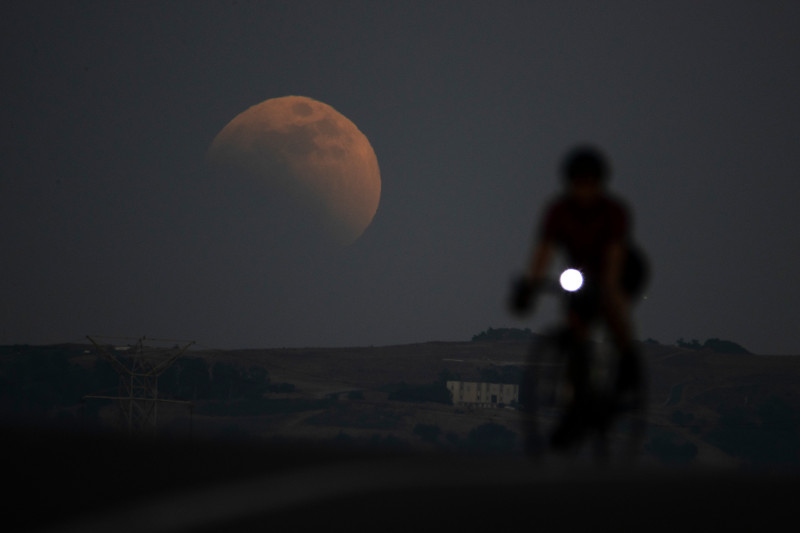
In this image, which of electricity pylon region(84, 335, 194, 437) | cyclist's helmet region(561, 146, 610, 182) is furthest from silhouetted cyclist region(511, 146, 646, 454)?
electricity pylon region(84, 335, 194, 437)

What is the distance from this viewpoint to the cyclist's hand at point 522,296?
8711mm

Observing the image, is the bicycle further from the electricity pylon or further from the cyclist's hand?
the electricity pylon

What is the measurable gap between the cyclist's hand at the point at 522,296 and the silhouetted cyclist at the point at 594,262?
1.07 ft

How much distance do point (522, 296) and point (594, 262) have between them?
2.25ft

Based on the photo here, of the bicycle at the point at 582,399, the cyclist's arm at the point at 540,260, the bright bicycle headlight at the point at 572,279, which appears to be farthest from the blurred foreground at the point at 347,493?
the cyclist's arm at the point at 540,260

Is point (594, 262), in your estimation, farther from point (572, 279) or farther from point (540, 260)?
point (540, 260)

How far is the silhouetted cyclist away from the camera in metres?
8.27

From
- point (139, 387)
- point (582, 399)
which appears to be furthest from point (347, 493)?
point (139, 387)

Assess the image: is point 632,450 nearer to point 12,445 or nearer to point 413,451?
point 413,451

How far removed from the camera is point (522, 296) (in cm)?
873

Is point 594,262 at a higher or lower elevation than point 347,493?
higher

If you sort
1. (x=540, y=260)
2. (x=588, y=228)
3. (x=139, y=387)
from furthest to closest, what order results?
1. (x=139, y=387)
2. (x=540, y=260)
3. (x=588, y=228)

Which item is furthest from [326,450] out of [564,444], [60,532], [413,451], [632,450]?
[60,532]

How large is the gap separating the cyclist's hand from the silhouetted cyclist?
326mm
